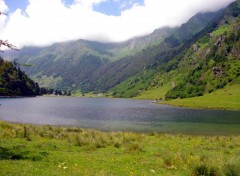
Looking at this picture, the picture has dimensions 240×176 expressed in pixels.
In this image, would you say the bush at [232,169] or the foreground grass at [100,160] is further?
the foreground grass at [100,160]

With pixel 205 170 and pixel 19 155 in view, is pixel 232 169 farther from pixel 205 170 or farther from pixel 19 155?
pixel 19 155

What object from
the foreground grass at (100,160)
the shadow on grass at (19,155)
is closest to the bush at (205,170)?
the foreground grass at (100,160)

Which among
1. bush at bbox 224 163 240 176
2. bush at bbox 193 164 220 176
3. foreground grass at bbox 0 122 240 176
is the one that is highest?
bush at bbox 224 163 240 176

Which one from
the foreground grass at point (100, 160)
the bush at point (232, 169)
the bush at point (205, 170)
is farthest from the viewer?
the foreground grass at point (100, 160)

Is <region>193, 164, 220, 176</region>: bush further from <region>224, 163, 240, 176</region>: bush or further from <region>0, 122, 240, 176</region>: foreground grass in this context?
<region>224, 163, 240, 176</region>: bush

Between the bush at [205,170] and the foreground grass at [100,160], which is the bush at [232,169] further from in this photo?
the bush at [205,170]

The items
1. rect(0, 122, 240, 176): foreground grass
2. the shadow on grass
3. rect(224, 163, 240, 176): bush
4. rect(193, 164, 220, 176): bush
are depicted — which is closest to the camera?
rect(224, 163, 240, 176): bush

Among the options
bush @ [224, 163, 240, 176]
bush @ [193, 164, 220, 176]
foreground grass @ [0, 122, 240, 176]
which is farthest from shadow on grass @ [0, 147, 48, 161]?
bush @ [224, 163, 240, 176]

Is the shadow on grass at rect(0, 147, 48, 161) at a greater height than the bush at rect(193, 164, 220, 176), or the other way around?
the bush at rect(193, 164, 220, 176)

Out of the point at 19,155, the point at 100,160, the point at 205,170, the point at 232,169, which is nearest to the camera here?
the point at 232,169

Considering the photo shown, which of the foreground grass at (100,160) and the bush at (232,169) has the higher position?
the bush at (232,169)

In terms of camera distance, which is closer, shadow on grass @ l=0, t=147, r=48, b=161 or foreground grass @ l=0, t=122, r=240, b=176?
foreground grass @ l=0, t=122, r=240, b=176

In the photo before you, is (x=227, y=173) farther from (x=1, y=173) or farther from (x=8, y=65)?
(x=8, y=65)

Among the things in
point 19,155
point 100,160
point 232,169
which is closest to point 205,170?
point 232,169
